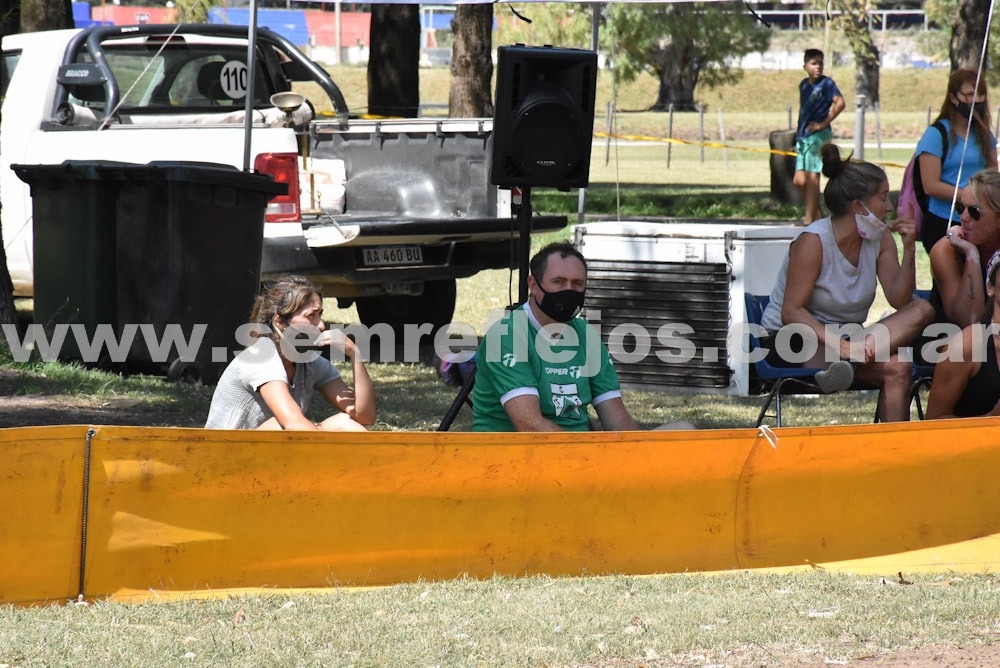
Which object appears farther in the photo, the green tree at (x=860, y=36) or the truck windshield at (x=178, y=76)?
the green tree at (x=860, y=36)

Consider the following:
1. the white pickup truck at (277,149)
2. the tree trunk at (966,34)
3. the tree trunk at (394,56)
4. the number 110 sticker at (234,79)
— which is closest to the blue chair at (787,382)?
the white pickup truck at (277,149)

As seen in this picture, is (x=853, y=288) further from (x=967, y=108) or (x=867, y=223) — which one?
(x=967, y=108)

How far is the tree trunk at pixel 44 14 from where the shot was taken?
13.1 m

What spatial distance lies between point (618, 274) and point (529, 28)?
120ft

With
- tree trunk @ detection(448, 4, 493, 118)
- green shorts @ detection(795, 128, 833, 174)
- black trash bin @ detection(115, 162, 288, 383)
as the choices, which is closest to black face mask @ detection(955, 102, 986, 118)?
black trash bin @ detection(115, 162, 288, 383)

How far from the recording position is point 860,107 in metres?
18.9

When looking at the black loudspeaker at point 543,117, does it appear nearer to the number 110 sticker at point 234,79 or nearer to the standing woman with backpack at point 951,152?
the standing woman with backpack at point 951,152

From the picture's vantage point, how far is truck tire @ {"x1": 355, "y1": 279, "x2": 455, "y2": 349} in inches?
409

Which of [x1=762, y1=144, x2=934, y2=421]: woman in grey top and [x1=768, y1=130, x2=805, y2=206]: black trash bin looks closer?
[x1=762, y1=144, x2=934, y2=421]: woman in grey top

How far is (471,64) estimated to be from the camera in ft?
59.0

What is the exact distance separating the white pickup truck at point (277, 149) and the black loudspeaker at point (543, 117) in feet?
7.47

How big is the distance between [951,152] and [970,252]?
5.36ft

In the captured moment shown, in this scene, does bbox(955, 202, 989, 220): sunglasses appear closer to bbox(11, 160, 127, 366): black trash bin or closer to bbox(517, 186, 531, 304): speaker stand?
bbox(517, 186, 531, 304): speaker stand

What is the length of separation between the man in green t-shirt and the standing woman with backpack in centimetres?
296
